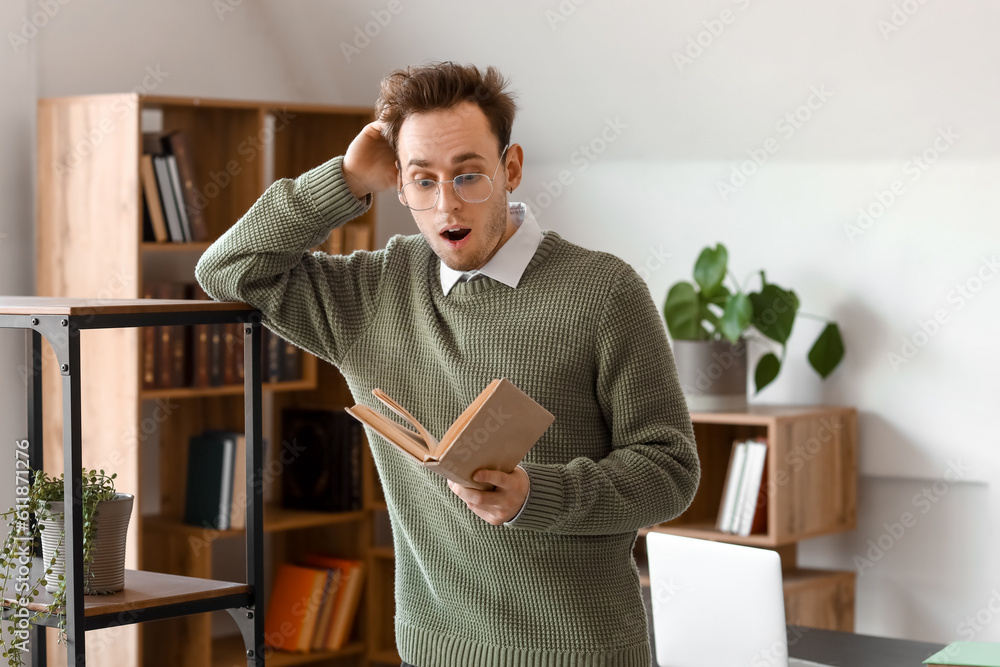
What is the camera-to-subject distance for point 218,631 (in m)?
3.83

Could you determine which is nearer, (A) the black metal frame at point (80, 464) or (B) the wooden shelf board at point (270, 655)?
(A) the black metal frame at point (80, 464)

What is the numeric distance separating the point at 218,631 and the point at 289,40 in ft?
6.28

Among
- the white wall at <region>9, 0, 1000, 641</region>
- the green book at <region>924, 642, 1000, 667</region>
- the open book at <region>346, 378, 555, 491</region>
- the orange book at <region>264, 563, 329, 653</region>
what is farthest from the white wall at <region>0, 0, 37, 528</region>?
the green book at <region>924, 642, 1000, 667</region>

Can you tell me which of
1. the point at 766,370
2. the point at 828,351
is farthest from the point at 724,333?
the point at 828,351

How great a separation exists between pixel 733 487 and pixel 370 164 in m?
1.82

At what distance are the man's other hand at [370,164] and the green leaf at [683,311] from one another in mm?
1679

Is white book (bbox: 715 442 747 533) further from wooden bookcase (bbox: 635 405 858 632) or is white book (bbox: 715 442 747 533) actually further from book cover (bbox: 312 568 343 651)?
book cover (bbox: 312 568 343 651)

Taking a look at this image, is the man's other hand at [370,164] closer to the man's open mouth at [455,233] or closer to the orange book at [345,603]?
the man's open mouth at [455,233]

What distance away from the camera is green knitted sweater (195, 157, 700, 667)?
64.7 inches

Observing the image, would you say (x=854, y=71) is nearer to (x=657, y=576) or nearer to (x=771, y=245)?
(x=771, y=245)

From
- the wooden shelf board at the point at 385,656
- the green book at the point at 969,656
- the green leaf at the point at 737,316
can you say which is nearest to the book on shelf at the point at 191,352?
the wooden shelf board at the point at 385,656

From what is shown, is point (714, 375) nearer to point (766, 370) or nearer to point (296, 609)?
point (766, 370)

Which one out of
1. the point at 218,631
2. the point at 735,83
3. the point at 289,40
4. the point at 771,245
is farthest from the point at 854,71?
the point at 218,631

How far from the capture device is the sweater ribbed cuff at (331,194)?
70.4 inches
